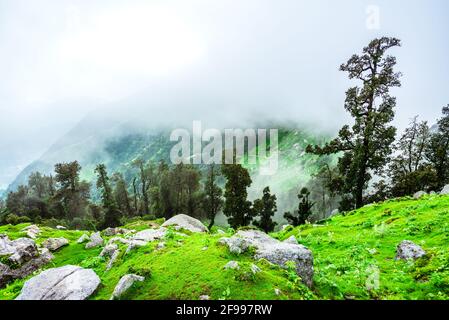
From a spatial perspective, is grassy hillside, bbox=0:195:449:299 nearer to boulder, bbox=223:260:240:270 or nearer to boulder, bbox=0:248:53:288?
boulder, bbox=223:260:240:270

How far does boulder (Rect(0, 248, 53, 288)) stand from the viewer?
20.2 m

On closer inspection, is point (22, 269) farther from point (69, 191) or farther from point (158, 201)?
point (69, 191)

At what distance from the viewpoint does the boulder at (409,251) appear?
17250 millimetres

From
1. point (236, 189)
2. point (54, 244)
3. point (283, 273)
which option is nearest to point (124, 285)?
point (283, 273)

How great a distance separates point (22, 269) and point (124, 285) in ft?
46.1

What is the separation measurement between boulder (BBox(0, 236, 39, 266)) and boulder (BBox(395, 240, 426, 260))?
24179 mm

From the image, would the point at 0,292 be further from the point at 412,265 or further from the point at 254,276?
the point at 412,265

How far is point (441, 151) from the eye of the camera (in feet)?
202

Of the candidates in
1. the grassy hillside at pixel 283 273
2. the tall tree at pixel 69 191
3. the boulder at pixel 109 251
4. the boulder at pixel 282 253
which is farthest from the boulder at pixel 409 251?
the tall tree at pixel 69 191

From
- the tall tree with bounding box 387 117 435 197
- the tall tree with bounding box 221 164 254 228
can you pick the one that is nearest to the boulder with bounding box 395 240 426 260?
the tall tree with bounding box 387 117 435 197

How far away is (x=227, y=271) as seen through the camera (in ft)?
39.0

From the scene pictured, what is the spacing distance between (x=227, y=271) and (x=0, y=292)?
13096mm

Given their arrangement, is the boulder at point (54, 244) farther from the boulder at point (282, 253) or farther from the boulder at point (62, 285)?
the boulder at point (282, 253)
